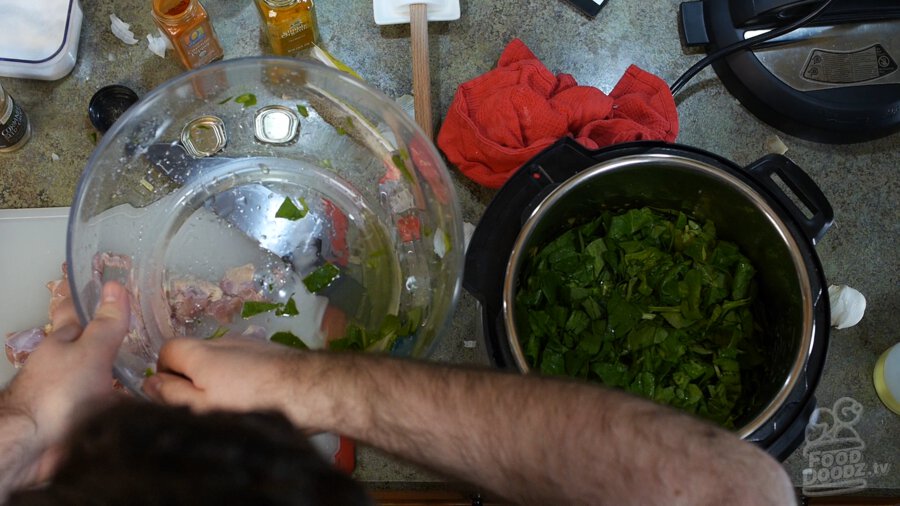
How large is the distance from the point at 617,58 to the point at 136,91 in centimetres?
75

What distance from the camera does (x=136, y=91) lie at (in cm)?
101

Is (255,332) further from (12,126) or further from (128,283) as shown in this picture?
(12,126)

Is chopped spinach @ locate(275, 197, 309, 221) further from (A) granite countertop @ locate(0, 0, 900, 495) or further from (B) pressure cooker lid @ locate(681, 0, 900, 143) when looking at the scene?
(B) pressure cooker lid @ locate(681, 0, 900, 143)

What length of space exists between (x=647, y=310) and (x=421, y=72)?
18.2 inches

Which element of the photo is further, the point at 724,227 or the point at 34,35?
the point at 34,35

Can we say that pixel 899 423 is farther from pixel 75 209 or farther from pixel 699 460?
pixel 75 209

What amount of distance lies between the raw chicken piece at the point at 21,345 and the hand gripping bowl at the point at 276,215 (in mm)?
192

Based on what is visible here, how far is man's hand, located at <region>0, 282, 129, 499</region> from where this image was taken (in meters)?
0.60

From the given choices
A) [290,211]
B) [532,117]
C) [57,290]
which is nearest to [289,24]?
[290,211]

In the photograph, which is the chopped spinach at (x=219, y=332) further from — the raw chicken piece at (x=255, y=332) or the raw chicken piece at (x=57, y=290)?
the raw chicken piece at (x=57, y=290)

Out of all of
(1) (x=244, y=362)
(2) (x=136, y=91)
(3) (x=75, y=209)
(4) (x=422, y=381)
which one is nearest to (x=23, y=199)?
(2) (x=136, y=91)

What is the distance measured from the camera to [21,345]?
2.97 feet

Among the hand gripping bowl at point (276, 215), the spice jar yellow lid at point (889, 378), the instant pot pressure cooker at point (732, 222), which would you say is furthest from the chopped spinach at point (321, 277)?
the spice jar yellow lid at point (889, 378)

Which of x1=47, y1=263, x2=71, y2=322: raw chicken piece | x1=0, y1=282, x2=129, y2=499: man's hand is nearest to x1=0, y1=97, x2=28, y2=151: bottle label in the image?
x1=47, y1=263, x2=71, y2=322: raw chicken piece
